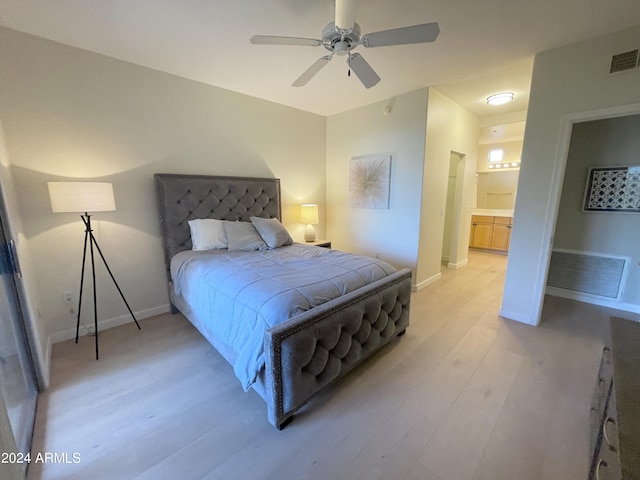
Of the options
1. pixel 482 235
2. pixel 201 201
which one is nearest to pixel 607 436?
pixel 201 201

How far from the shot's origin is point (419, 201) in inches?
139

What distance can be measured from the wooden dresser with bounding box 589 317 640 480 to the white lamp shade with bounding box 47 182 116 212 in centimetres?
320

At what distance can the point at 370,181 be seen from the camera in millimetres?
4016

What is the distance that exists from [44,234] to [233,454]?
8.32ft

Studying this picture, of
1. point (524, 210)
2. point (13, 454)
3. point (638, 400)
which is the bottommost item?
point (13, 454)

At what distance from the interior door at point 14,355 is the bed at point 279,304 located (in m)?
1.07

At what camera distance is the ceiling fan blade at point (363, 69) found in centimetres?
188

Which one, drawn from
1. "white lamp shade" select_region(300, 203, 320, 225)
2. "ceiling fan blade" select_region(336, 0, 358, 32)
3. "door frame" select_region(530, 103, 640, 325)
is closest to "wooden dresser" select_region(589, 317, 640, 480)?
"door frame" select_region(530, 103, 640, 325)

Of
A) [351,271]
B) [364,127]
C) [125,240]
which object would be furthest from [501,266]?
[125,240]

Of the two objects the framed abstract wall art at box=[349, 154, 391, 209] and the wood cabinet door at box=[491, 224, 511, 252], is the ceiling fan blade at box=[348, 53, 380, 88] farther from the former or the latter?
the wood cabinet door at box=[491, 224, 511, 252]

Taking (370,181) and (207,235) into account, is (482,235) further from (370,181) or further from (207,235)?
(207,235)

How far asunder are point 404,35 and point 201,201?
2647mm

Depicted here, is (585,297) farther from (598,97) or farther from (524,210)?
(598,97)

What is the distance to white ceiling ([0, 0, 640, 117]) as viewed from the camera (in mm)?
1827
